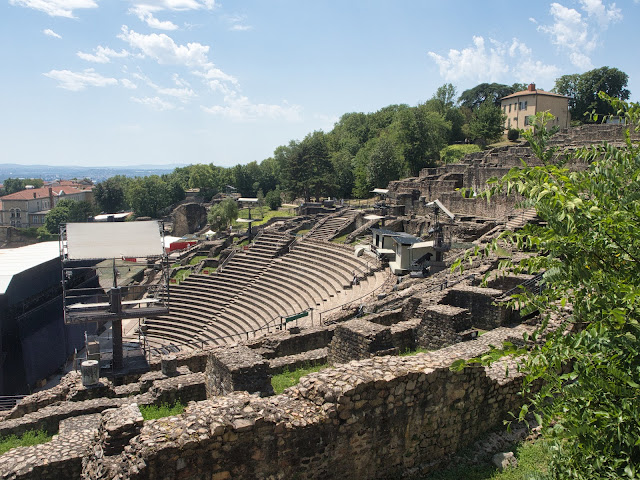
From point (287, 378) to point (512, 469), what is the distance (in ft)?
19.9

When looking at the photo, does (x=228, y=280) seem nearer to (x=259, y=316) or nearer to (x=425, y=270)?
(x=259, y=316)

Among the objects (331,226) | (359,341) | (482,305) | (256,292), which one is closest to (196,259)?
(331,226)

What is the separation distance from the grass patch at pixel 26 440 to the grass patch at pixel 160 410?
2031 millimetres

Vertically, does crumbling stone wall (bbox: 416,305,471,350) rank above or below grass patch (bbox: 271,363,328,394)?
above

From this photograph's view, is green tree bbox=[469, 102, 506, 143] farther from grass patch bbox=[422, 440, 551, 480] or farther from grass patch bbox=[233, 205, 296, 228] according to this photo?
grass patch bbox=[422, 440, 551, 480]

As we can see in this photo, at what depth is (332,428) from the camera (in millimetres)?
6684

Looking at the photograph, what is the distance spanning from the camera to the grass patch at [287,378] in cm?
1148

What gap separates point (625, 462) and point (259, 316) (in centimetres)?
2159

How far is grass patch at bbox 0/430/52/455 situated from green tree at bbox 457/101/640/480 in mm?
9832

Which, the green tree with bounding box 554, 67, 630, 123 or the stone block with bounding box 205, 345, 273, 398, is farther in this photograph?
the green tree with bounding box 554, 67, 630, 123

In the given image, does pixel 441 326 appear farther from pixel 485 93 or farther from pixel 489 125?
pixel 485 93

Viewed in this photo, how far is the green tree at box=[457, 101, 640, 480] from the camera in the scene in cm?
482

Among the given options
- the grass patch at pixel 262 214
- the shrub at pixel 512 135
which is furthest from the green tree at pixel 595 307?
the shrub at pixel 512 135

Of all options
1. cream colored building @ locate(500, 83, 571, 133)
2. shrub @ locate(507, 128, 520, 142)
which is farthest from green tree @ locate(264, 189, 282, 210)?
cream colored building @ locate(500, 83, 571, 133)
